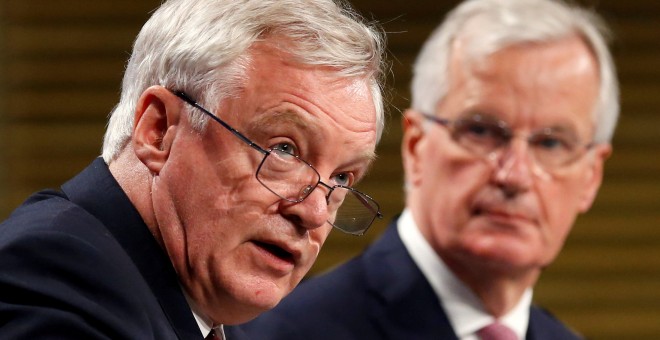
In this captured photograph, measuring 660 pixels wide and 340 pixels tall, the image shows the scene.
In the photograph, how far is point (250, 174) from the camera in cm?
201

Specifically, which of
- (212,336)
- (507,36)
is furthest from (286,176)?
(507,36)

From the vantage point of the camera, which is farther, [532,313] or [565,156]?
[532,313]

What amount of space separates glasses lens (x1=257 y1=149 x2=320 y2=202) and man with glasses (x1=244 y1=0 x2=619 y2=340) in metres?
0.97

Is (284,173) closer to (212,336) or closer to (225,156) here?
(225,156)

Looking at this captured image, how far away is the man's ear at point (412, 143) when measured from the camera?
3258 millimetres

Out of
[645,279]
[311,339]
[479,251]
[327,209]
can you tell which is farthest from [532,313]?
[645,279]

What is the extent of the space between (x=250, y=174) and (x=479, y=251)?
1.17 meters

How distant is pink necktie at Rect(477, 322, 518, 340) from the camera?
10.2ft

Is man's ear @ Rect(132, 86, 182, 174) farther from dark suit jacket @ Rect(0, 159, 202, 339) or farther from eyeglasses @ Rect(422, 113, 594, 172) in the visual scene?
eyeglasses @ Rect(422, 113, 594, 172)

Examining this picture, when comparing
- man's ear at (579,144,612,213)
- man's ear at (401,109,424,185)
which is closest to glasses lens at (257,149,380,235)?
man's ear at (401,109,424,185)

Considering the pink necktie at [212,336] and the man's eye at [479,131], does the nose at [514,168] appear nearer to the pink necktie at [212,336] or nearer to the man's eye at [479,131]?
the man's eye at [479,131]

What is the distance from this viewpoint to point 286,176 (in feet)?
6.63

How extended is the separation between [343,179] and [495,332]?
3.71 feet

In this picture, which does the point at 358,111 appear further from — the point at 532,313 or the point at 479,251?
the point at 532,313
